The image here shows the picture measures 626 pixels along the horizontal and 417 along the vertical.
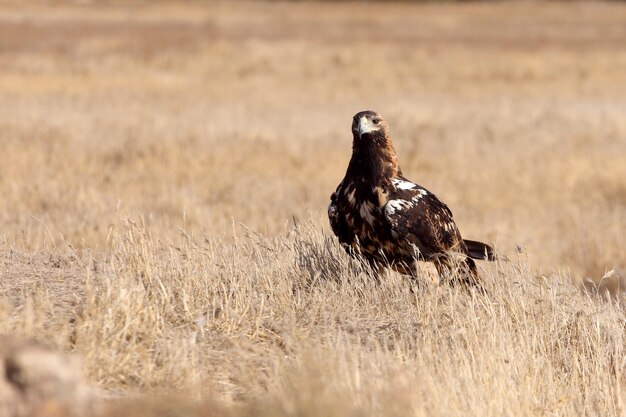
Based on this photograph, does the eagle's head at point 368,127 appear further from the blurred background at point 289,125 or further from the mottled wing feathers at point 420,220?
the blurred background at point 289,125

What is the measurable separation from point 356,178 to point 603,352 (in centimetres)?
184

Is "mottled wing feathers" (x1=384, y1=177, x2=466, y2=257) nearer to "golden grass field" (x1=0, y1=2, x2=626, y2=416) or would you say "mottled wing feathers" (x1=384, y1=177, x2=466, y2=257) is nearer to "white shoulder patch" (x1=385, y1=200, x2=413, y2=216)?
"white shoulder patch" (x1=385, y1=200, x2=413, y2=216)

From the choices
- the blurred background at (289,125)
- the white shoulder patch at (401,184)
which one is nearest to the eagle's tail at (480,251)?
the white shoulder patch at (401,184)

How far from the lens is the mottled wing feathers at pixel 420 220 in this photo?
652 cm

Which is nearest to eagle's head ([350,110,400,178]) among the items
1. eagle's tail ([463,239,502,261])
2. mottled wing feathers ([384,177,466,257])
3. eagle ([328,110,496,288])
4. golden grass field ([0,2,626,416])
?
eagle ([328,110,496,288])

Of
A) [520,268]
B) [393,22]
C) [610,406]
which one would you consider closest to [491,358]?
[610,406]

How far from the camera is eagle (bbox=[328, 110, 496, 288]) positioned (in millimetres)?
6547

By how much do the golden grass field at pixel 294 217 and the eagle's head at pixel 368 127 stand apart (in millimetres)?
853

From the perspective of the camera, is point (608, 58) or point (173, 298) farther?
point (608, 58)

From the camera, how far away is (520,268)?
654 centimetres

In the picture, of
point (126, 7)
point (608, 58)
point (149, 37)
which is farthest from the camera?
point (126, 7)

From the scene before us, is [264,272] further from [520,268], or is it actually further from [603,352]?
[603,352]

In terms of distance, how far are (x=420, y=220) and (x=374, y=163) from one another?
0.47 meters

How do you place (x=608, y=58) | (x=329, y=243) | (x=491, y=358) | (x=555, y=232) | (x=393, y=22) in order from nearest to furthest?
(x=491, y=358)
(x=329, y=243)
(x=555, y=232)
(x=608, y=58)
(x=393, y=22)
